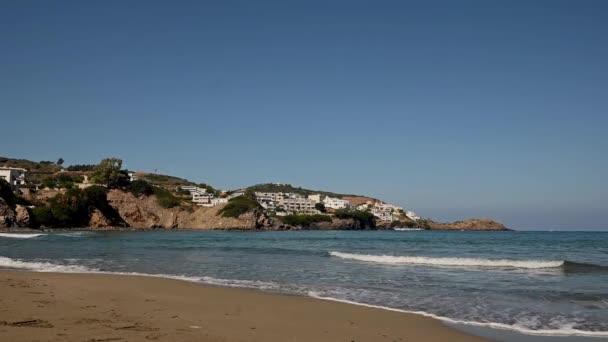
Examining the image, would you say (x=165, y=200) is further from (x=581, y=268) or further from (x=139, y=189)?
(x=581, y=268)

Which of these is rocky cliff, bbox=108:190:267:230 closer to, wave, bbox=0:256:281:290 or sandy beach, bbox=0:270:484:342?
wave, bbox=0:256:281:290

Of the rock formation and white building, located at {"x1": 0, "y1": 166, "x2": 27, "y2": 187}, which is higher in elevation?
white building, located at {"x1": 0, "y1": 166, "x2": 27, "y2": 187}

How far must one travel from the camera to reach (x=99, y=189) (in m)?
103

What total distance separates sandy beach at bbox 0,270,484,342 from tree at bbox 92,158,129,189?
4155 inches

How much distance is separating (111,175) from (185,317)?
11197 centimetres

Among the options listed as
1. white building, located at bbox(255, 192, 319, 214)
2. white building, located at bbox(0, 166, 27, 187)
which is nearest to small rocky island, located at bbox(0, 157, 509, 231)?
white building, located at bbox(0, 166, 27, 187)

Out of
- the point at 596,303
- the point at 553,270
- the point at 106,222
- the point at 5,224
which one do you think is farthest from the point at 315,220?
the point at 596,303

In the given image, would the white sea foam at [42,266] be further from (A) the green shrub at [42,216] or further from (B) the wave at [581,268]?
(A) the green shrub at [42,216]

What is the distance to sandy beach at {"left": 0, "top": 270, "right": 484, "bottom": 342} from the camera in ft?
23.5

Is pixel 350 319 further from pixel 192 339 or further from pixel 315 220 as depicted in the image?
pixel 315 220

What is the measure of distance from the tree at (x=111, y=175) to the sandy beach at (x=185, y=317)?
346ft

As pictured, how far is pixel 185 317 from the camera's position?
8.80m

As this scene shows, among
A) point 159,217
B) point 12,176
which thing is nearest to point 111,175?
point 159,217

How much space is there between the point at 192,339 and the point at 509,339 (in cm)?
534
